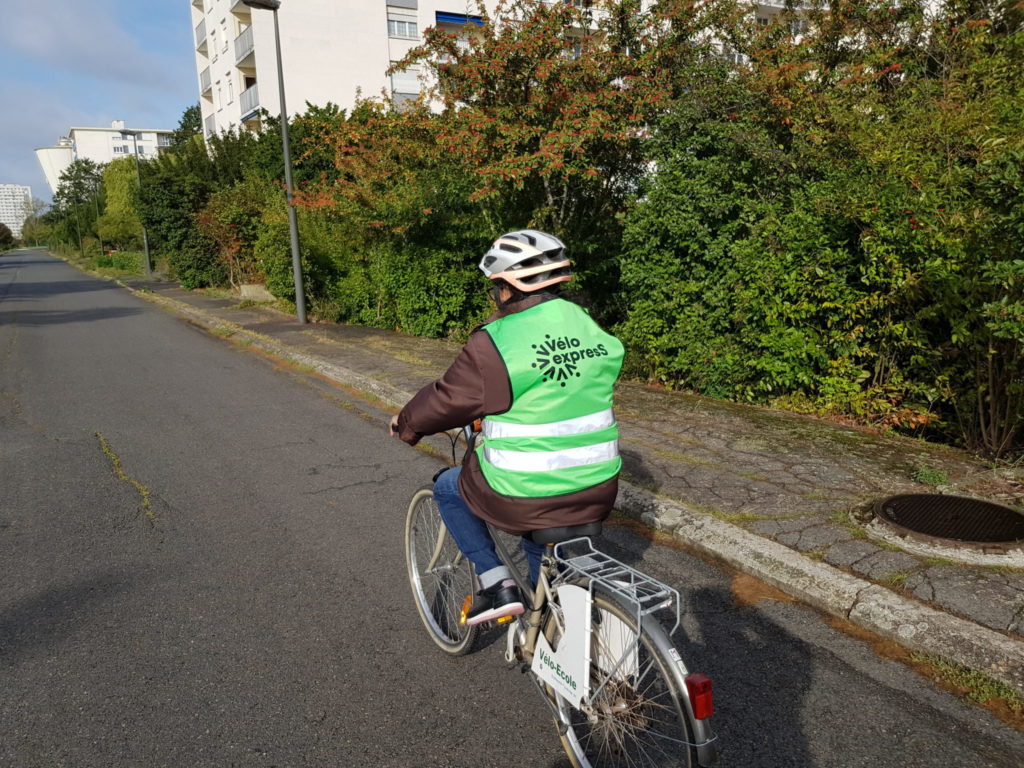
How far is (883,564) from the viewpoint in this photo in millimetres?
3729

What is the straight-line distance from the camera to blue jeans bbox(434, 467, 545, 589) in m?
2.79

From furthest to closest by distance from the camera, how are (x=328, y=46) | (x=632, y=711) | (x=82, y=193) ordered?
1. (x=82, y=193)
2. (x=328, y=46)
3. (x=632, y=711)

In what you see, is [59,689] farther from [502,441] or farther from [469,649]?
[502,441]

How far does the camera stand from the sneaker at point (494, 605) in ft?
9.09

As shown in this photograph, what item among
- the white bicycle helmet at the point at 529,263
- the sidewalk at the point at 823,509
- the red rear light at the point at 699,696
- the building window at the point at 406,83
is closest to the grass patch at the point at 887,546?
the sidewalk at the point at 823,509

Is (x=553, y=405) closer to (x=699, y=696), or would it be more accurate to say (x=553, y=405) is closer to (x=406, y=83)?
(x=699, y=696)

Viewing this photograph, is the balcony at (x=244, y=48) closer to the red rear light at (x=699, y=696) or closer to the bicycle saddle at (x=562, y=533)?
the bicycle saddle at (x=562, y=533)

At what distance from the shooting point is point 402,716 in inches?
112

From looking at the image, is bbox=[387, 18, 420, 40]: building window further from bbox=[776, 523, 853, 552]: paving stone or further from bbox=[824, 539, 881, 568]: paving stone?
bbox=[824, 539, 881, 568]: paving stone

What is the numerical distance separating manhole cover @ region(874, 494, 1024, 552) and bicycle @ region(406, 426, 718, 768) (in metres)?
2.38

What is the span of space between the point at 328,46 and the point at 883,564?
36.7 m

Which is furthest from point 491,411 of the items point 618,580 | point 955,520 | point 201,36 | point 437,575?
point 201,36

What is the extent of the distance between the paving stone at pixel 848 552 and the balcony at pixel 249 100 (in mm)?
37689

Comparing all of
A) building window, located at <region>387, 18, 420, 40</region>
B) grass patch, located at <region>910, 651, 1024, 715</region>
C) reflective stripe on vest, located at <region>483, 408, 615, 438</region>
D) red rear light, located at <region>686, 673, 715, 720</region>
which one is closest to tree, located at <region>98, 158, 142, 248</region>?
building window, located at <region>387, 18, 420, 40</region>
